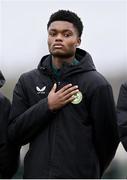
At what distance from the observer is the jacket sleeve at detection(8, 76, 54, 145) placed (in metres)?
6.76

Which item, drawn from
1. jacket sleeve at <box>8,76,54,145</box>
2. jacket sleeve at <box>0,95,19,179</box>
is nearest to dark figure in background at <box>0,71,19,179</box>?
jacket sleeve at <box>0,95,19,179</box>

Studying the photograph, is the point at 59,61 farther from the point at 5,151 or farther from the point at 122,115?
the point at 5,151

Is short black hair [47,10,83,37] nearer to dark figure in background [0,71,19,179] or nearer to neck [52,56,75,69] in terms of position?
neck [52,56,75,69]

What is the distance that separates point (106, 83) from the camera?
22.6 ft

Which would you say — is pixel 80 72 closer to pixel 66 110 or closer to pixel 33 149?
pixel 66 110

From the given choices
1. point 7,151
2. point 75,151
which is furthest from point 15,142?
point 75,151

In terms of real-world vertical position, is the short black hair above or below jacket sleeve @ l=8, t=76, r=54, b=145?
above

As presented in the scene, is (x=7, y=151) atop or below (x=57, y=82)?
below

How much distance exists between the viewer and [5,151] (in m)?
7.04

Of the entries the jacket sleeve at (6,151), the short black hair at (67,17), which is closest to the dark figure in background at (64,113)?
the short black hair at (67,17)

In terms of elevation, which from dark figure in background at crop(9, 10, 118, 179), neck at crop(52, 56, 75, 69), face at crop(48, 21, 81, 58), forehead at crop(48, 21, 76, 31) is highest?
forehead at crop(48, 21, 76, 31)

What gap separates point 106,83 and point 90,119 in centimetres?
35

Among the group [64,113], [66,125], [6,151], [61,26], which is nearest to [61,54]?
[61,26]

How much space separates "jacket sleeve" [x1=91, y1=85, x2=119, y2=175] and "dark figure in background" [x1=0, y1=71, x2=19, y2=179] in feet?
2.58
